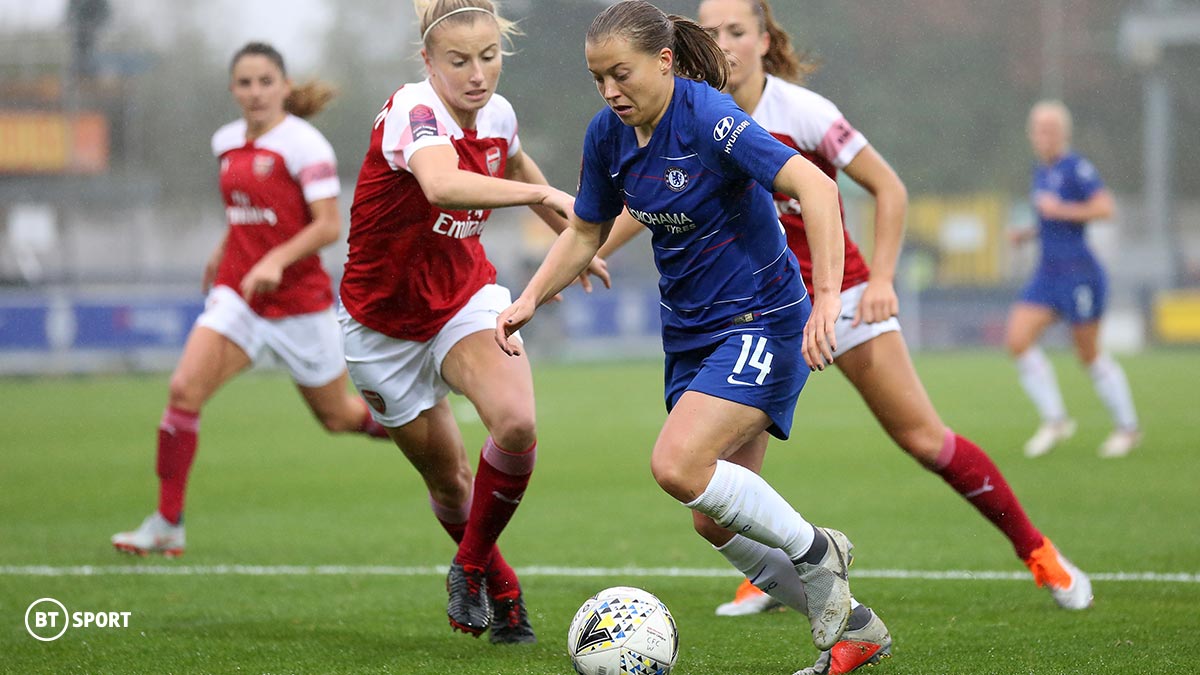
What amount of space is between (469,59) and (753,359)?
4.43 feet

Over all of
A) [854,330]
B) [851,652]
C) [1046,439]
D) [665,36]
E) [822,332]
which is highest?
[665,36]

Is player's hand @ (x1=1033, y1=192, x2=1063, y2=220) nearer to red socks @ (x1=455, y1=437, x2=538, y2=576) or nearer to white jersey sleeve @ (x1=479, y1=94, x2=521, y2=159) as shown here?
white jersey sleeve @ (x1=479, y1=94, x2=521, y2=159)

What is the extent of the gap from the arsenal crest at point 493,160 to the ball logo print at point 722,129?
3.88ft

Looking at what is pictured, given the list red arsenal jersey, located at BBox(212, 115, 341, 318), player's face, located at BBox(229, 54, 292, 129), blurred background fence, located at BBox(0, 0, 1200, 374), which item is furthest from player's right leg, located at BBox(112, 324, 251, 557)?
blurred background fence, located at BBox(0, 0, 1200, 374)

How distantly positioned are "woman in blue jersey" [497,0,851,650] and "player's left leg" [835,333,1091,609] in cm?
86

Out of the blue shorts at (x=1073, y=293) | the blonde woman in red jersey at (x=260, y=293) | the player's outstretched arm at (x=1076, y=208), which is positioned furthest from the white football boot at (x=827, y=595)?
the player's outstretched arm at (x=1076, y=208)

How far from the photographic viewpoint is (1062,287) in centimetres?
994

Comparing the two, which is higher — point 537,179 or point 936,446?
point 537,179

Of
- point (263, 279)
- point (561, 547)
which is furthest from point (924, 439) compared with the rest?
point (263, 279)

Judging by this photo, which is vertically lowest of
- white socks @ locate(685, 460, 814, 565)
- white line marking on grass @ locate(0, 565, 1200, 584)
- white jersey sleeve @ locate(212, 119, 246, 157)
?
white line marking on grass @ locate(0, 565, 1200, 584)

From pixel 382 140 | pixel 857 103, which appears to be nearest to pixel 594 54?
pixel 382 140

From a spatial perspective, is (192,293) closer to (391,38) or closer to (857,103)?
(391,38)

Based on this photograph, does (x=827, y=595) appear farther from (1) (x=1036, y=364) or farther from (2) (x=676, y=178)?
(1) (x=1036, y=364)

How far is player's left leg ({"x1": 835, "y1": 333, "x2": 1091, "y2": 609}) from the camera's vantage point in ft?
16.5
